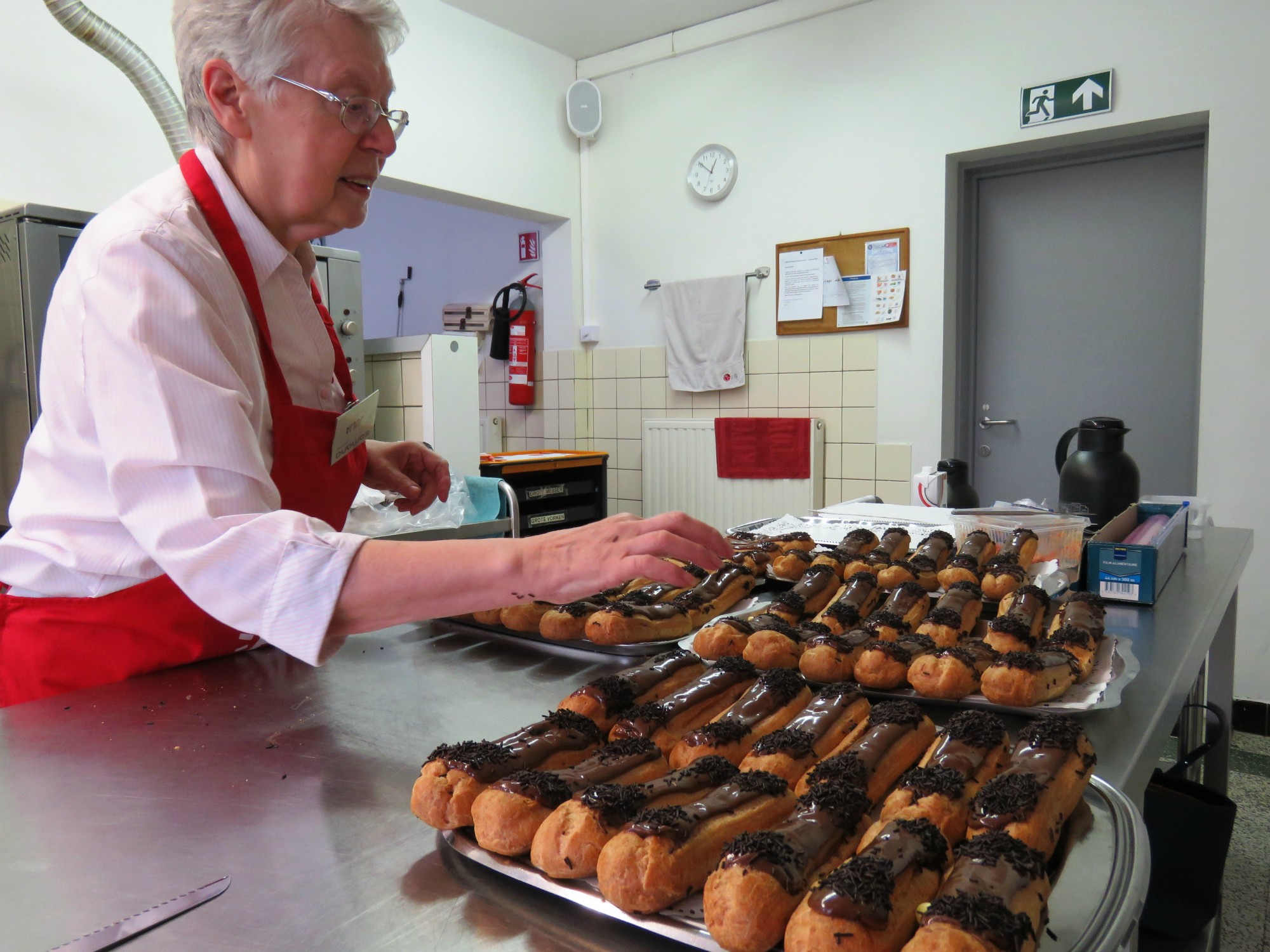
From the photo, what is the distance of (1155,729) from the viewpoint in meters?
1.12

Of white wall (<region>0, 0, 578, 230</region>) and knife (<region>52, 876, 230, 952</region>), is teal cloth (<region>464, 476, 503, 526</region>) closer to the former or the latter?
white wall (<region>0, 0, 578, 230</region>)

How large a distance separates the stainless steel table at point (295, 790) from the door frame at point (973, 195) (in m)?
3.06

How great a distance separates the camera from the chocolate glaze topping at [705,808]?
762 mm

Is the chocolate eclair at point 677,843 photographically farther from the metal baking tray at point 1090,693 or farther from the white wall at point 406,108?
the white wall at point 406,108

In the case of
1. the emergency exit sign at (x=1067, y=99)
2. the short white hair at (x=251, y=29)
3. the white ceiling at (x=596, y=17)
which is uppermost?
the white ceiling at (x=596, y=17)

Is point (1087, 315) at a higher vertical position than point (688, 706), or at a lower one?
higher

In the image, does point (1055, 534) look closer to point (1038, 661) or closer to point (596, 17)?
point (1038, 661)

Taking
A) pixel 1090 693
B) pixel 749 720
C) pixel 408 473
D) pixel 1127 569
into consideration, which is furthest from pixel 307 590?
pixel 1127 569

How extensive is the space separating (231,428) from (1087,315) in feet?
14.2

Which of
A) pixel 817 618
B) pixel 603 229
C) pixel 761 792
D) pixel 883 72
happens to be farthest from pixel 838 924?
pixel 603 229

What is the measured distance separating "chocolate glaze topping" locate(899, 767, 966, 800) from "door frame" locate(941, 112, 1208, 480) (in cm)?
356

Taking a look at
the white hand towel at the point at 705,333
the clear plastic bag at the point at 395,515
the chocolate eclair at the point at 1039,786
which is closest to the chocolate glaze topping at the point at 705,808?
the chocolate eclair at the point at 1039,786

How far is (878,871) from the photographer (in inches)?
27.8

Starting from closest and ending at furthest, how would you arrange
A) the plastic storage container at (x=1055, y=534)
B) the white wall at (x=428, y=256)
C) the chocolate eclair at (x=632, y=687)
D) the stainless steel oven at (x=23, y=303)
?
the chocolate eclair at (x=632, y=687) → the plastic storage container at (x=1055, y=534) → the stainless steel oven at (x=23, y=303) → the white wall at (x=428, y=256)
